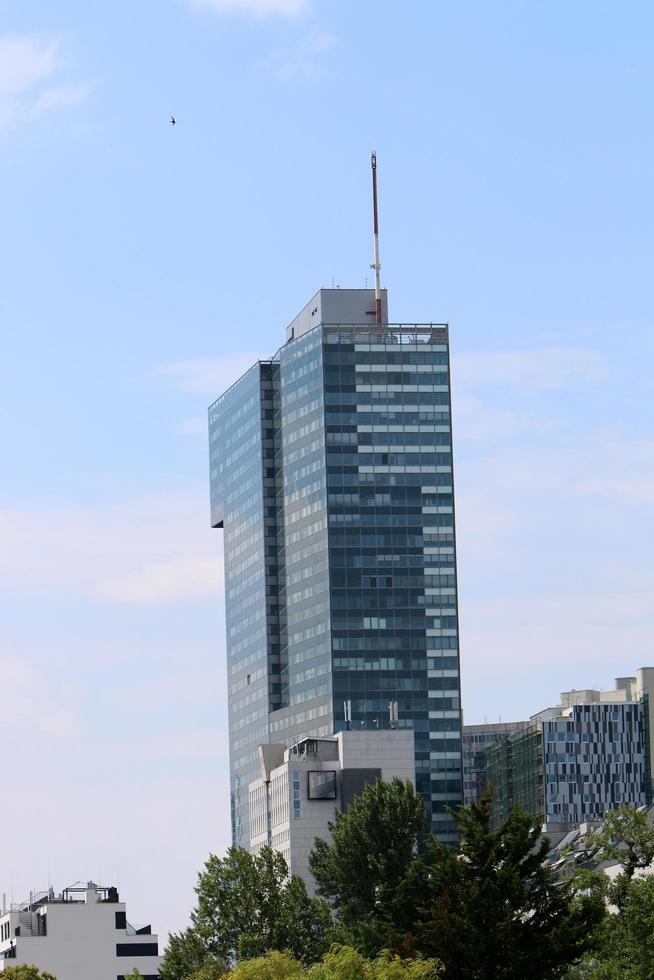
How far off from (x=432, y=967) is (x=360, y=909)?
222ft

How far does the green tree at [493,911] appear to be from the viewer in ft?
328

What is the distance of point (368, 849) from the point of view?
571 feet

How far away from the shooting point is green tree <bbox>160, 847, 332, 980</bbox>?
15750 cm

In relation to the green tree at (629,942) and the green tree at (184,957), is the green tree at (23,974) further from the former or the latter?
the green tree at (629,942)

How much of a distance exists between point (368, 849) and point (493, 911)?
244 feet

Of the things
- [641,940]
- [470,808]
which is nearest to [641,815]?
[641,940]

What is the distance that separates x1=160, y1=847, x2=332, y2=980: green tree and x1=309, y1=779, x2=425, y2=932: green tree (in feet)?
11.8

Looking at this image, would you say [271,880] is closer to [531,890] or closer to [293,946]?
[293,946]

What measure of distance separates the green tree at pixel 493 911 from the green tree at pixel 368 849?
57.8 m

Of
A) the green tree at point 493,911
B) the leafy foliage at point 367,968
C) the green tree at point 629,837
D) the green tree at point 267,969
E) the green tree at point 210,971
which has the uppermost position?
the green tree at point 629,837

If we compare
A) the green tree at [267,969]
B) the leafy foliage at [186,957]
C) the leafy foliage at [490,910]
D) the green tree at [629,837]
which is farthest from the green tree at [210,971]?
the leafy foliage at [490,910]

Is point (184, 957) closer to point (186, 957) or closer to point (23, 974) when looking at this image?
point (186, 957)

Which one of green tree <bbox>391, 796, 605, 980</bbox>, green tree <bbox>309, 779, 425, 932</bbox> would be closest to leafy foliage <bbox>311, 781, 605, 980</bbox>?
green tree <bbox>391, 796, 605, 980</bbox>

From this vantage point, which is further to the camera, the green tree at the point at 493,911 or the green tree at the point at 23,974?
the green tree at the point at 23,974
